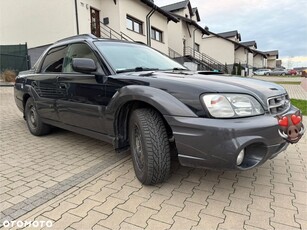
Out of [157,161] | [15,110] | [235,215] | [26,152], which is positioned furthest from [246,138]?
[15,110]

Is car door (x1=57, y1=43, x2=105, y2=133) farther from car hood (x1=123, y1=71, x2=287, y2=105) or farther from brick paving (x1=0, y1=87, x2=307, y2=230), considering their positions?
car hood (x1=123, y1=71, x2=287, y2=105)

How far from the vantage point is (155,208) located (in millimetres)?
2293

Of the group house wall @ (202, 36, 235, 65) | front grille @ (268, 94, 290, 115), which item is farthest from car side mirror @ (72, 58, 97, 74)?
house wall @ (202, 36, 235, 65)

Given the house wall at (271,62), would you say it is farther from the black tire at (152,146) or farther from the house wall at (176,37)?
the black tire at (152,146)

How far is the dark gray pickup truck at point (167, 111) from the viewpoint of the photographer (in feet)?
6.96

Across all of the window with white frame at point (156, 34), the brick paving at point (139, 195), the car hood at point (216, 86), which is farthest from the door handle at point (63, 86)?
the window with white frame at point (156, 34)

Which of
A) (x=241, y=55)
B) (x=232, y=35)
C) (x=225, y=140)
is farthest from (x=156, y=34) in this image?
(x=241, y=55)

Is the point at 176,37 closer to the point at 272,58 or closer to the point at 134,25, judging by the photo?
the point at 134,25

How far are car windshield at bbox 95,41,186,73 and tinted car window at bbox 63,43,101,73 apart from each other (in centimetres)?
14

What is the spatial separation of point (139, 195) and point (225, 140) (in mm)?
1051

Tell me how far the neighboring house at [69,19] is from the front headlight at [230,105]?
471 inches

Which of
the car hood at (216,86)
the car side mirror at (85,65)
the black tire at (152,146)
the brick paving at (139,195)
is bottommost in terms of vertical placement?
the brick paving at (139,195)

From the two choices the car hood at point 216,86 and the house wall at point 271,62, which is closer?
the car hood at point 216,86

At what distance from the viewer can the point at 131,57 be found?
132 inches
